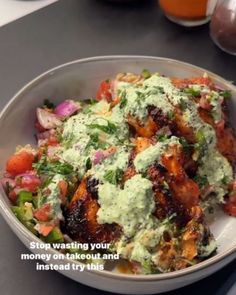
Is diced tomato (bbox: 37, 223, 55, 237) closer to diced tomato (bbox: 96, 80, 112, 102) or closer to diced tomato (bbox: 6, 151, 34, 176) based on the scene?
diced tomato (bbox: 6, 151, 34, 176)

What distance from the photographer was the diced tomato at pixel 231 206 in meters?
0.97

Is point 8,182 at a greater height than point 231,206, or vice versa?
point 8,182

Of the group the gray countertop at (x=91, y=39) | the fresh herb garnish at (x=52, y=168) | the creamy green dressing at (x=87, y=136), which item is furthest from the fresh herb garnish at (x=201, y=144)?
the gray countertop at (x=91, y=39)

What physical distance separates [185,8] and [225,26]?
126 millimetres

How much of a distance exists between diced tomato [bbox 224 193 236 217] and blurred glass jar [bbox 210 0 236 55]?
584 millimetres

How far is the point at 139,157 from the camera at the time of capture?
2.88ft

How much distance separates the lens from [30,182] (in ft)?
2.96

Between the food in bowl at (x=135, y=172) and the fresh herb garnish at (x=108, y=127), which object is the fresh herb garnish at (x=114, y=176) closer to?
the food in bowl at (x=135, y=172)

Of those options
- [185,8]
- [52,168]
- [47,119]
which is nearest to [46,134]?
[47,119]

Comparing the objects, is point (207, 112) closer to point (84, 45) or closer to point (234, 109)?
point (234, 109)

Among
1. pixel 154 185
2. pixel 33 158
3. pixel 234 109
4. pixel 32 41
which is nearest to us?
pixel 154 185

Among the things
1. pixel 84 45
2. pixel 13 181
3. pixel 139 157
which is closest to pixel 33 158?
pixel 13 181

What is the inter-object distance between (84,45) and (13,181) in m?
0.64

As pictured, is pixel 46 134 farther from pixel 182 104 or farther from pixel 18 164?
pixel 182 104
